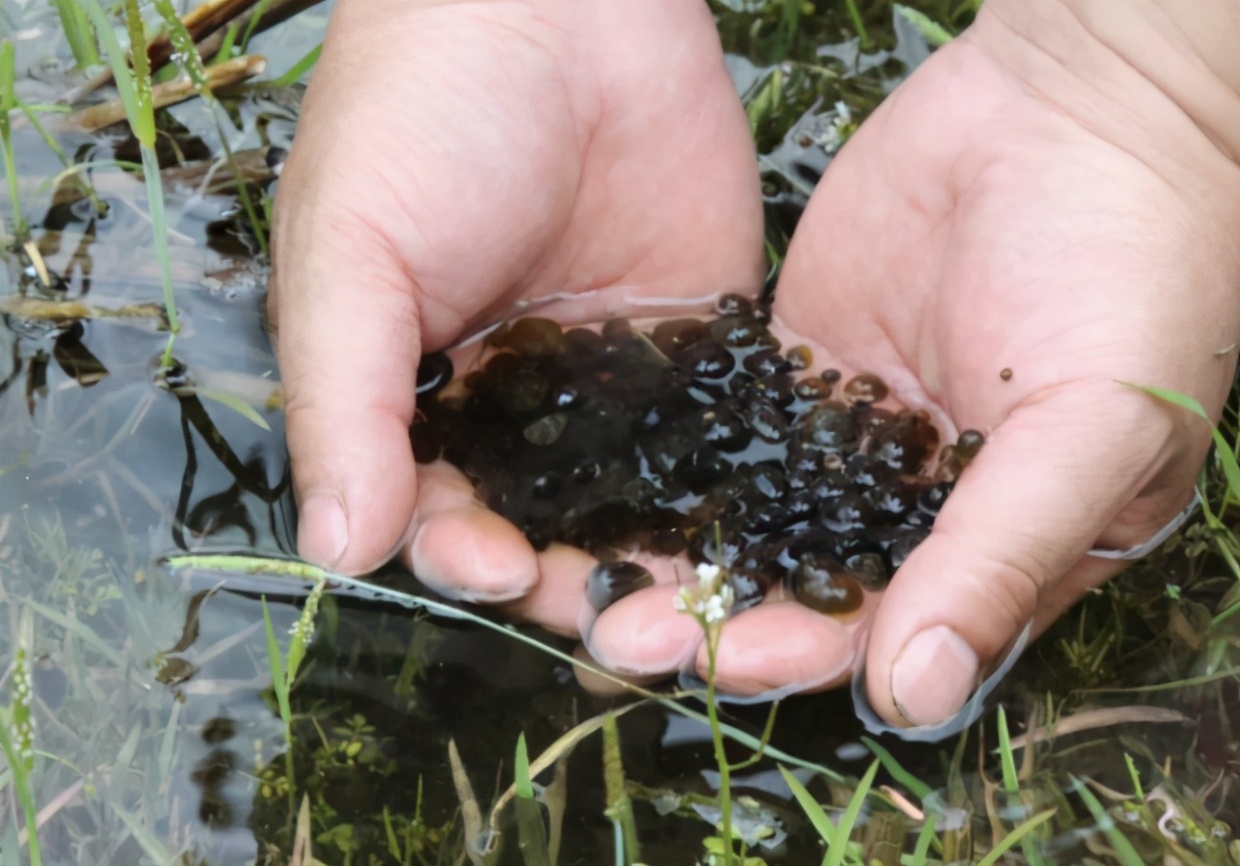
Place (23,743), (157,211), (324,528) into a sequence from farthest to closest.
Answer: (157,211) < (324,528) < (23,743)

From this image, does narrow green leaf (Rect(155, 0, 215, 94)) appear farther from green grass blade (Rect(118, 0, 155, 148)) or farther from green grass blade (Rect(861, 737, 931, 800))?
green grass blade (Rect(861, 737, 931, 800))

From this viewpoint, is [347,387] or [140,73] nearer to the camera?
[140,73]

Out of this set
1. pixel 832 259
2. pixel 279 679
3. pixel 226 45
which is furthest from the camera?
pixel 226 45

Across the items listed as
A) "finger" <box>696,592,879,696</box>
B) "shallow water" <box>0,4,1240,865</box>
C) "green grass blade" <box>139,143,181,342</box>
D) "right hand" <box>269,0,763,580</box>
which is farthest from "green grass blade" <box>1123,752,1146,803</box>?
"green grass blade" <box>139,143,181,342</box>

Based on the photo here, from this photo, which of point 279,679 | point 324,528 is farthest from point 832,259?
point 279,679

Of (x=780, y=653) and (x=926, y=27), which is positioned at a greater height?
(x=926, y=27)

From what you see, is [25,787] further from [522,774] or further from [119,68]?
[119,68]

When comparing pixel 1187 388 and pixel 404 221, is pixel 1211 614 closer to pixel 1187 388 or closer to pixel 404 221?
pixel 1187 388

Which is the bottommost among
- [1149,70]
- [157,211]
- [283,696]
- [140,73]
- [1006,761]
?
[283,696]
